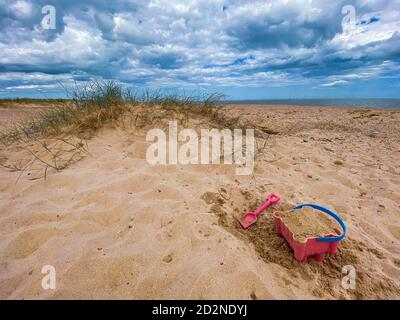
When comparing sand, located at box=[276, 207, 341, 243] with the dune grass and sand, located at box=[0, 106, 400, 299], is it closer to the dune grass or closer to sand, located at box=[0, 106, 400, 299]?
sand, located at box=[0, 106, 400, 299]

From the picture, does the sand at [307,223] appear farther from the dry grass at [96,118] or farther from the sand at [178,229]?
the dry grass at [96,118]

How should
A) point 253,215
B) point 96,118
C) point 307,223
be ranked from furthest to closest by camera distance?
point 96,118 → point 253,215 → point 307,223

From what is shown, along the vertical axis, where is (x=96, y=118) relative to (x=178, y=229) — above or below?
above

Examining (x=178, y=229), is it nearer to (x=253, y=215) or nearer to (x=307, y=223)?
(x=253, y=215)

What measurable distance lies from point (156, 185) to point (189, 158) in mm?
744

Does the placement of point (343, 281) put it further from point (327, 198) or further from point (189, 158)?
point (189, 158)

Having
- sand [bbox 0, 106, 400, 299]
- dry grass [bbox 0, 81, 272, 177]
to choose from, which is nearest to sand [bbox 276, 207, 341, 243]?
sand [bbox 0, 106, 400, 299]

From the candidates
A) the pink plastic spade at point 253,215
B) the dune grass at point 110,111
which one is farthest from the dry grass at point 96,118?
the pink plastic spade at point 253,215

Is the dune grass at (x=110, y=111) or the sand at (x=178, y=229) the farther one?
the dune grass at (x=110, y=111)

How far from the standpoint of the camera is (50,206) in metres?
2.14

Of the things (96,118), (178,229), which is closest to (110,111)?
(96,118)

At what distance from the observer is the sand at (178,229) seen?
1.46 metres

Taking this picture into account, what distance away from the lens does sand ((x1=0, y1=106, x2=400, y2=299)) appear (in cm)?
146

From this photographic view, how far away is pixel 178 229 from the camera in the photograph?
1.87 m
